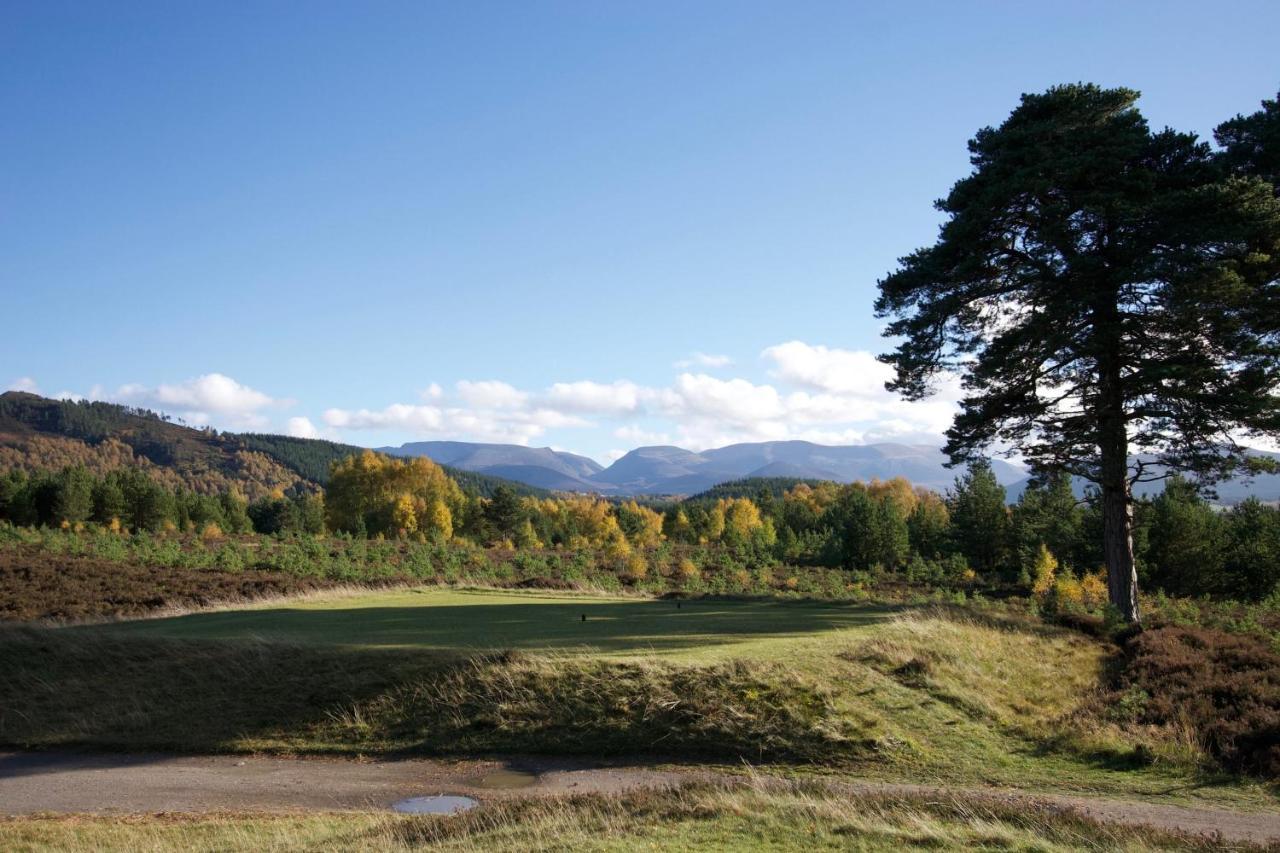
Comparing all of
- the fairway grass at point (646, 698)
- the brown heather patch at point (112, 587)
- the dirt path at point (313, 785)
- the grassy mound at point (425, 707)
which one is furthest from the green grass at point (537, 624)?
the brown heather patch at point (112, 587)

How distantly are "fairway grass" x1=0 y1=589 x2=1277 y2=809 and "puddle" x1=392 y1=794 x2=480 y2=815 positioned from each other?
2.04 meters

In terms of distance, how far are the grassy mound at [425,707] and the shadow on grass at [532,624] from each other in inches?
50.6

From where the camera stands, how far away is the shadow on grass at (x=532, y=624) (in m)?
18.0

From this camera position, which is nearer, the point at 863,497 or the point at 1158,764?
the point at 1158,764

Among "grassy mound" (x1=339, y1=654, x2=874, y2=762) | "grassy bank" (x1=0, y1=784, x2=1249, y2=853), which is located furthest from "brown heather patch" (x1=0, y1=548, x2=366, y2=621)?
"grassy bank" (x1=0, y1=784, x2=1249, y2=853)

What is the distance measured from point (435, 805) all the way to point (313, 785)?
90.7 inches

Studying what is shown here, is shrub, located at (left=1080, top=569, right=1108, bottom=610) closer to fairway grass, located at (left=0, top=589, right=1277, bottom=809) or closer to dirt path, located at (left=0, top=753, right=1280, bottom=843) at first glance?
fairway grass, located at (left=0, top=589, right=1277, bottom=809)

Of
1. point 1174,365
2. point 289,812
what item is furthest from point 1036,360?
point 289,812

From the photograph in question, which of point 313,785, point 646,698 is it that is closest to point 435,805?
point 313,785

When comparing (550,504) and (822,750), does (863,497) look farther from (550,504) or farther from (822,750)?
(550,504)

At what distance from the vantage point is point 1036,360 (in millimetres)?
21188

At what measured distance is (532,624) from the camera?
21453 mm

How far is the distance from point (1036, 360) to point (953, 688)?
999 centimetres

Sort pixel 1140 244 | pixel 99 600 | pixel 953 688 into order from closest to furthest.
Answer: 1. pixel 953 688
2. pixel 1140 244
3. pixel 99 600
